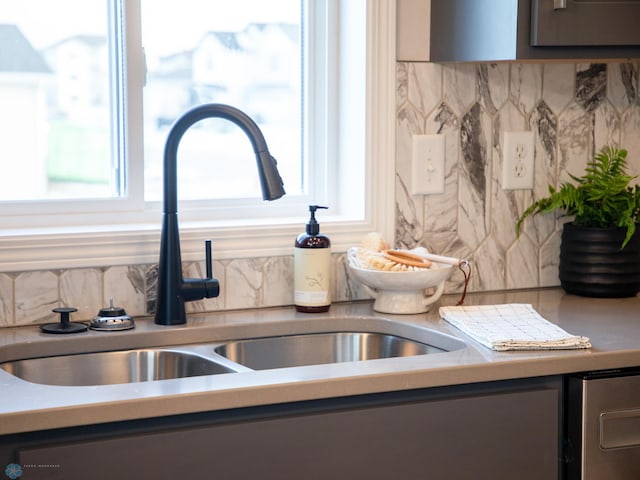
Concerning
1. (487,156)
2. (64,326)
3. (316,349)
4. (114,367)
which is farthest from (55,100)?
(487,156)

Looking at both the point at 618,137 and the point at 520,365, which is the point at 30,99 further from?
the point at 618,137

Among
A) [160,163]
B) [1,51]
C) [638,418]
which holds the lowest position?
[638,418]

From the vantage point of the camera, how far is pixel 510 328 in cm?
193

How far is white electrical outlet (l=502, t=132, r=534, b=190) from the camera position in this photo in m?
2.38

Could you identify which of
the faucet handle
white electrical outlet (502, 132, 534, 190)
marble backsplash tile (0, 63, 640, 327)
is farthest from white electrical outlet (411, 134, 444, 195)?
the faucet handle

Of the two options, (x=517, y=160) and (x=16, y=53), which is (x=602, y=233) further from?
(x=16, y=53)

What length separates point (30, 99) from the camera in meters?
2.10

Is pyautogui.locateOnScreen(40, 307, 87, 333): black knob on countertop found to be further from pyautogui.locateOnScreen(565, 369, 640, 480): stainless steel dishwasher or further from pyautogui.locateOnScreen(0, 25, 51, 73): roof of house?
pyautogui.locateOnScreen(565, 369, 640, 480): stainless steel dishwasher

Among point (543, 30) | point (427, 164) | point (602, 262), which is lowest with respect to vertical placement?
point (602, 262)

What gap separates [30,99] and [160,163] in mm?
310

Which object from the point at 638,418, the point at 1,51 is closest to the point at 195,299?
the point at 1,51

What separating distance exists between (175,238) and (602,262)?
97cm

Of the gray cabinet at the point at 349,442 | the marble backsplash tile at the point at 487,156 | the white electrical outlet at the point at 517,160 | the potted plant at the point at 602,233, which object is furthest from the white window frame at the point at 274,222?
the gray cabinet at the point at 349,442

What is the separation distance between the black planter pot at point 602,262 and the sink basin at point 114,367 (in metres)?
0.93
